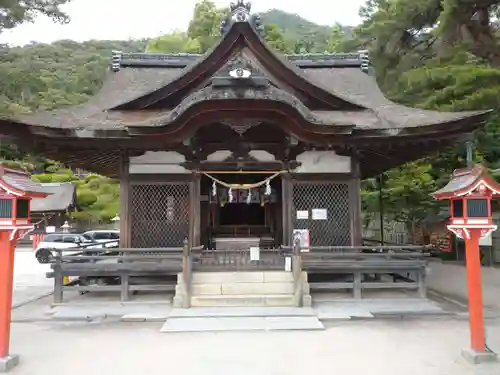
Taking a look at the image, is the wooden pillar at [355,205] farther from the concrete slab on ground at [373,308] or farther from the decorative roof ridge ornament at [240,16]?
the decorative roof ridge ornament at [240,16]

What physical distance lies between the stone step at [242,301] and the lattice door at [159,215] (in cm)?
202

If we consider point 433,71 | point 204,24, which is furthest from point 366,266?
point 204,24

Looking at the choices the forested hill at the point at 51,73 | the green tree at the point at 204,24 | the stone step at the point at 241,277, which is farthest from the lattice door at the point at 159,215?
the green tree at the point at 204,24

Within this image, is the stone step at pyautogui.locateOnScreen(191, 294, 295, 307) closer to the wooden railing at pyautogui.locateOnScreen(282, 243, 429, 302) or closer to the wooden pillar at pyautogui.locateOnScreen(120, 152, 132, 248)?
the wooden railing at pyautogui.locateOnScreen(282, 243, 429, 302)

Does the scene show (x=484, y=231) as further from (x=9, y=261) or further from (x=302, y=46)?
(x=302, y=46)

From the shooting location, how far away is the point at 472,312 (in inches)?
222

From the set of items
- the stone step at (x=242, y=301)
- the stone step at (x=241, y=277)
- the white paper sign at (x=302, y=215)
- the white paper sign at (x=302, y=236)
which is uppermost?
the white paper sign at (x=302, y=215)

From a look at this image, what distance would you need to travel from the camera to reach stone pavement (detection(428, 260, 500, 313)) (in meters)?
9.55

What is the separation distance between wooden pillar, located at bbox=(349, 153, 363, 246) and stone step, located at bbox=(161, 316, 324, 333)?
303cm

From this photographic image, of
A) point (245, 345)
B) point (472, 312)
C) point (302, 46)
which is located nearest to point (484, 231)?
point (472, 312)

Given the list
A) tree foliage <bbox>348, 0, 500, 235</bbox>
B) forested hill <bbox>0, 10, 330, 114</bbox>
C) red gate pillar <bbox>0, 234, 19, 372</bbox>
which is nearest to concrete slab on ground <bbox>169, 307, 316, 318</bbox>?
red gate pillar <bbox>0, 234, 19, 372</bbox>

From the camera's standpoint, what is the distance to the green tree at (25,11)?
1024 inches

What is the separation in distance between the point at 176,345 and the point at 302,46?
155ft

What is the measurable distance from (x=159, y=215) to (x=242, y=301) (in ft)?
10.2
